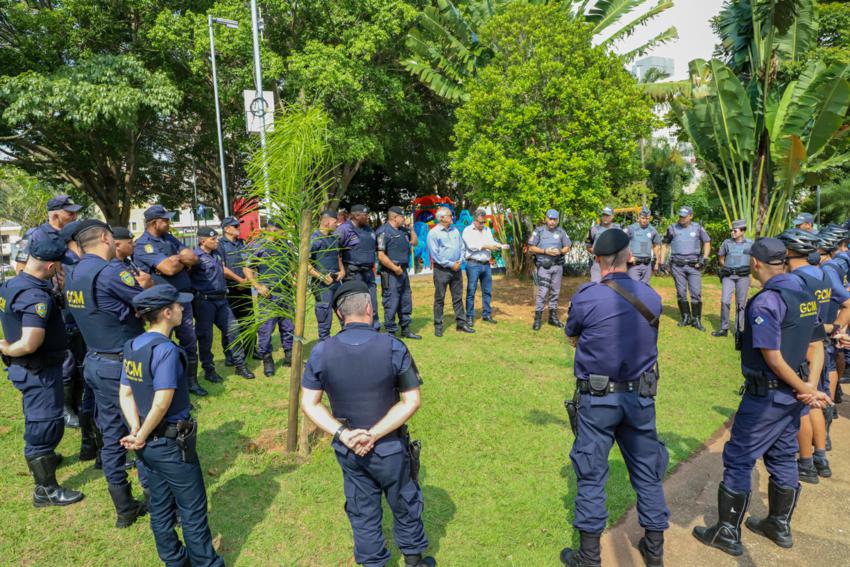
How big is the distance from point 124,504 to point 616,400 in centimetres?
356

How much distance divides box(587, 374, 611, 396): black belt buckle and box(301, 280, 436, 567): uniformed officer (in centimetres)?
115

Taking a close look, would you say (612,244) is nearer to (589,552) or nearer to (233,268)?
(589,552)

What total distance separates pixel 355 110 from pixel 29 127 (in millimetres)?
10812

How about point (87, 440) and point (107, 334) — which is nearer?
point (107, 334)

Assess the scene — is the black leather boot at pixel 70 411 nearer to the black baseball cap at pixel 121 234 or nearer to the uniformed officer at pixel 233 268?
the black baseball cap at pixel 121 234

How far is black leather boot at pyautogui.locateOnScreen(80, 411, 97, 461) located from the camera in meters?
4.74

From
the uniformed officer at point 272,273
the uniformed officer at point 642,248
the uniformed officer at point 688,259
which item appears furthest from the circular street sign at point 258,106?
the uniformed officer at point 688,259

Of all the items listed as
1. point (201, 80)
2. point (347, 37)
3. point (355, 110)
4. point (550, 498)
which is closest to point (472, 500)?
point (550, 498)

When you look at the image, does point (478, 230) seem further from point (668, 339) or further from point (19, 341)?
point (19, 341)

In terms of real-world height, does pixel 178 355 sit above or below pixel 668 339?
above

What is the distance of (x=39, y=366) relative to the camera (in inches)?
160

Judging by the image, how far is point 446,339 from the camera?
872 centimetres

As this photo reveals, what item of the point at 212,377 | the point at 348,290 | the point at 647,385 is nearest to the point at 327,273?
the point at 212,377

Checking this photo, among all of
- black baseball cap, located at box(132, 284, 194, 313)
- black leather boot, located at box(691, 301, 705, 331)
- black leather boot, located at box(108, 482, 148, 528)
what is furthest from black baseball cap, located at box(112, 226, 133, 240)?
black leather boot, located at box(691, 301, 705, 331)
